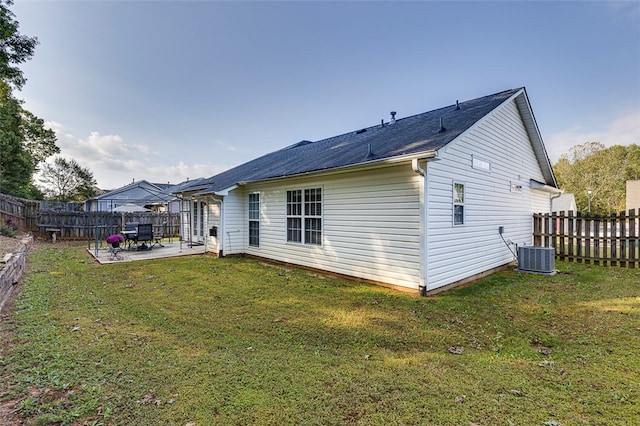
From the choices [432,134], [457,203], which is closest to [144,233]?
[432,134]

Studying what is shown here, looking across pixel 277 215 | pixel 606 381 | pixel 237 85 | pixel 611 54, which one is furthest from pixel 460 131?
pixel 611 54

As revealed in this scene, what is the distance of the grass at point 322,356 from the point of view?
230cm

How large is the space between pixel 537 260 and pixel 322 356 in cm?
767

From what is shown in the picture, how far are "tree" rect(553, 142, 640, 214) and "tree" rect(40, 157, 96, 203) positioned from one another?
66.1 m

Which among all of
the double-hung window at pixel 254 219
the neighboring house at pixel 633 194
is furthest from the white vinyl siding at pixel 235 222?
the neighboring house at pixel 633 194

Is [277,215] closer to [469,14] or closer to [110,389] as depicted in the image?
[110,389]

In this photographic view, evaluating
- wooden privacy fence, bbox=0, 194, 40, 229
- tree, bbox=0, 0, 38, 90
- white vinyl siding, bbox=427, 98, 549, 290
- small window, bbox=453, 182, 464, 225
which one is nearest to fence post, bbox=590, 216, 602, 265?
white vinyl siding, bbox=427, 98, 549, 290

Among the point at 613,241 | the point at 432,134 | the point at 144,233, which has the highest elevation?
the point at 432,134

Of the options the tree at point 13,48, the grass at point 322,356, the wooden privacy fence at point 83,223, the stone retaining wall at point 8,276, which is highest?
the tree at point 13,48

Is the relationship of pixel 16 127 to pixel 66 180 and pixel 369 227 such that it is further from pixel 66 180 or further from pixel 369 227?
pixel 369 227

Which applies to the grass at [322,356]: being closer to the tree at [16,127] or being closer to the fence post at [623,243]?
the fence post at [623,243]

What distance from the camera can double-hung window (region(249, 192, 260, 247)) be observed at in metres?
10.2

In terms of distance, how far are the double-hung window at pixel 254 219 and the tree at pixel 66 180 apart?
124 ft

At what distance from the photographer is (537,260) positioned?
7.83 meters
